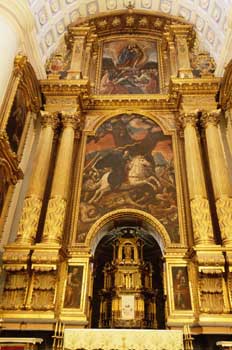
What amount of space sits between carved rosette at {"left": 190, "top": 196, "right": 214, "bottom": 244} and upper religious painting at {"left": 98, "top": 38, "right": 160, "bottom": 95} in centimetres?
530

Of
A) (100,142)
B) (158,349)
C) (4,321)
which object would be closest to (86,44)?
(100,142)

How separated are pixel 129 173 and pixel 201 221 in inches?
108

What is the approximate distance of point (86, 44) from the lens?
46.2 ft

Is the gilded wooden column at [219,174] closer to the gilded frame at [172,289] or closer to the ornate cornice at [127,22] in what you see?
the gilded frame at [172,289]

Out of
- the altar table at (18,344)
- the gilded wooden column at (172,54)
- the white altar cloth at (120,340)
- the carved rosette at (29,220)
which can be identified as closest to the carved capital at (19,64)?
the carved rosette at (29,220)

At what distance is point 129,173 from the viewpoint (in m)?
10.5

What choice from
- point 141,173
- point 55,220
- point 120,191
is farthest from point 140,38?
point 55,220

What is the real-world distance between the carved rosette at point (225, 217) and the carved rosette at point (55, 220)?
410cm

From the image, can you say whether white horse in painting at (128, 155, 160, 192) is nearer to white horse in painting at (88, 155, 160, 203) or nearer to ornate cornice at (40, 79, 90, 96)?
white horse in painting at (88, 155, 160, 203)

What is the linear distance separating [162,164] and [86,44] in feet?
21.5

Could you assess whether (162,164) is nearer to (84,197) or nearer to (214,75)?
(84,197)

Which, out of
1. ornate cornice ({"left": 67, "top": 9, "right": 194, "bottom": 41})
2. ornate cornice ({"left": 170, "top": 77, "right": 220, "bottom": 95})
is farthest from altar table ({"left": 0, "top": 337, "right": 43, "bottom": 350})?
ornate cornice ({"left": 67, "top": 9, "right": 194, "bottom": 41})

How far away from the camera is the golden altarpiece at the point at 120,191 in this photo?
805cm

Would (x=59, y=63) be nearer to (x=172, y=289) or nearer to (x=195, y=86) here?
(x=195, y=86)
